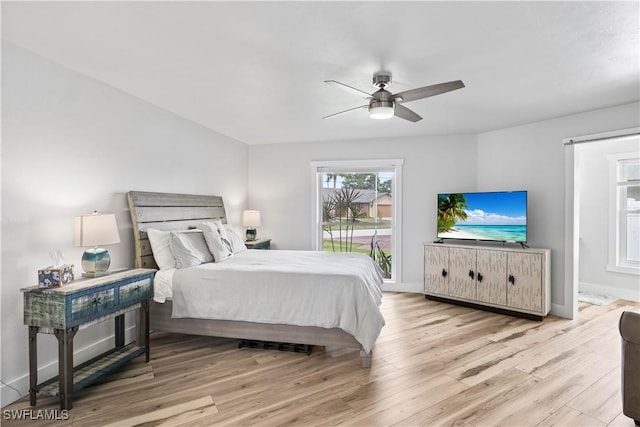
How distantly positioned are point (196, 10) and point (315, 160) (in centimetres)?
373

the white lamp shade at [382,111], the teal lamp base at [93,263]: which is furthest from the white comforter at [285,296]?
Result: the white lamp shade at [382,111]

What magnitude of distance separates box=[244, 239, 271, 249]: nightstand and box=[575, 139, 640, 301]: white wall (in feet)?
17.0

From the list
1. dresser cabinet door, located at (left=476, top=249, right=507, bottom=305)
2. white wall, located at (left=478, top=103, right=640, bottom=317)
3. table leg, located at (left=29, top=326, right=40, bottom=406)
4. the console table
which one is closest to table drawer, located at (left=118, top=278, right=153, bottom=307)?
the console table

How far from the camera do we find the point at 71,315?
216 centimetres

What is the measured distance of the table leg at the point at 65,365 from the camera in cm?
213

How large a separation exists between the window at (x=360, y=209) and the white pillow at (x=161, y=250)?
2667 mm

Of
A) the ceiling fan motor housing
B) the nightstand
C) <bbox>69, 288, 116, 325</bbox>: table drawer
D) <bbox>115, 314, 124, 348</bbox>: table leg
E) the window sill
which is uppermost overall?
the ceiling fan motor housing

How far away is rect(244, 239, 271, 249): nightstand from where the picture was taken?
499 centimetres

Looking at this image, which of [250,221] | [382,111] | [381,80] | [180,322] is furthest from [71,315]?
[250,221]

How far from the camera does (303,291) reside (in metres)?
2.90

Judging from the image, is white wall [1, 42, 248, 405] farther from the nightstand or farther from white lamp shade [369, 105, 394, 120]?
white lamp shade [369, 105, 394, 120]

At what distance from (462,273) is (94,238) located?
14.0ft

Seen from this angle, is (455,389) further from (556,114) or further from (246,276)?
(556,114)

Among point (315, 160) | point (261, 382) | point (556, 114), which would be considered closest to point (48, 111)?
point (261, 382)
